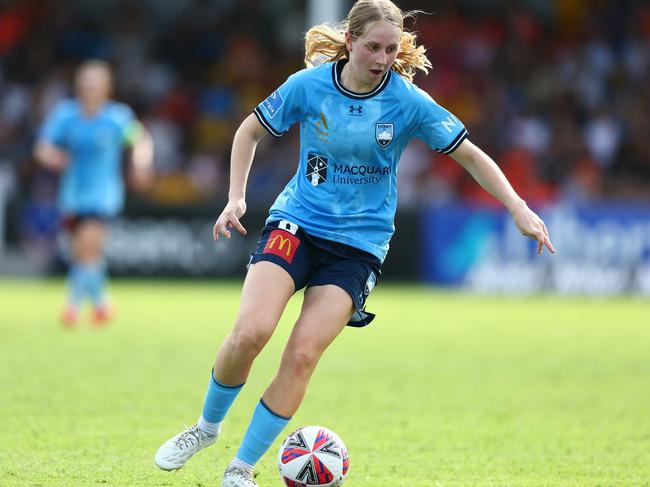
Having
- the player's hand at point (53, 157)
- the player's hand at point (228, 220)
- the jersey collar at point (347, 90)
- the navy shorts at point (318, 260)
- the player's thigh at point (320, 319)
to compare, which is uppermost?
the jersey collar at point (347, 90)

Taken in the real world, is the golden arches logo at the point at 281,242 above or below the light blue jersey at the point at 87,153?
above

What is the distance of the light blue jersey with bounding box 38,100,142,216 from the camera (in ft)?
39.9

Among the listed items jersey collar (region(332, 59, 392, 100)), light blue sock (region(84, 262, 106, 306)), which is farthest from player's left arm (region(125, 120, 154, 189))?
jersey collar (region(332, 59, 392, 100))

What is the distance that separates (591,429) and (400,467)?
1.70m

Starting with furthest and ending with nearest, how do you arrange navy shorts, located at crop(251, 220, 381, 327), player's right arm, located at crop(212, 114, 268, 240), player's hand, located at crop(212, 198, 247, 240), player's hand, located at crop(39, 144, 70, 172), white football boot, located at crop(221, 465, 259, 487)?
player's hand, located at crop(39, 144, 70, 172), player's right arm, located at crop(212, 114, 268, 240), navy shorts, located at crop(251, 220, 381, 327), player's hand, located at crop(212, 198, 247, 240), white football boot, located at crop(221, 465, 259, 487)

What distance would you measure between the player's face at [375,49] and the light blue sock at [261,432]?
61.7 inches

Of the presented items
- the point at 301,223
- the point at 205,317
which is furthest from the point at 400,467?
the point at 205,317

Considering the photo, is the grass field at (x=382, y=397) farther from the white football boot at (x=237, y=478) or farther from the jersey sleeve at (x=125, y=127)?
the jersey sleeve at (x=125, y=127)

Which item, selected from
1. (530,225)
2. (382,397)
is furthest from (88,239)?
(530,225)

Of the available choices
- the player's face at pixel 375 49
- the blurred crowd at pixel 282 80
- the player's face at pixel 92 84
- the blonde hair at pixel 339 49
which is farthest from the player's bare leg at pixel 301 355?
the blurred crowd at pixel 282 80

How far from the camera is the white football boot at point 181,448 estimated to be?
5.33 meters

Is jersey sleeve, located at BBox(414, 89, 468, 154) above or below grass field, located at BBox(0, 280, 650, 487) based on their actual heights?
above

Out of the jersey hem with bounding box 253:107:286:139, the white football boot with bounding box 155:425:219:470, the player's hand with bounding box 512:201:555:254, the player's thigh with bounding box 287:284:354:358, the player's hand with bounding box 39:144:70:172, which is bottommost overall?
the white football boot with bounding box 155:425:219:470

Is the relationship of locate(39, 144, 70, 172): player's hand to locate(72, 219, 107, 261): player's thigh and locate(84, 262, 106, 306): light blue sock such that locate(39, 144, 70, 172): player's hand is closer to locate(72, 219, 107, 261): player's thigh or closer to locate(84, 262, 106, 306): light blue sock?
locate(72, 219, 107, 261): player's thigh
